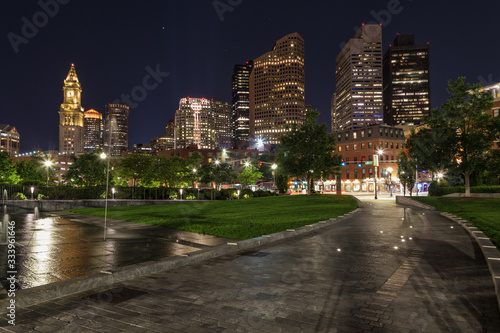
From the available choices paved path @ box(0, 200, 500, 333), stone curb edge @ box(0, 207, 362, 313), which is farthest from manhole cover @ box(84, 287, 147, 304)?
stone curb edge @ box(0, 207, 362, 313)

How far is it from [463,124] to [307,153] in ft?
55.3

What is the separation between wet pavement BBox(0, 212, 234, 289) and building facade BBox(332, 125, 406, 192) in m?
84.3

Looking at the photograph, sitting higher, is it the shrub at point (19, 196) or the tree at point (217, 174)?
the tree at point (217, 174)

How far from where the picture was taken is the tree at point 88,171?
163 feet

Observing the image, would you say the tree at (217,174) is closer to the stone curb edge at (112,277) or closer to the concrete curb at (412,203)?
the concrete curb at (412,203)

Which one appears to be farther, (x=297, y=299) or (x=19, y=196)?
(x=19, y=196)

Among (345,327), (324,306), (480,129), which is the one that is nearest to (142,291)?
(324,306)

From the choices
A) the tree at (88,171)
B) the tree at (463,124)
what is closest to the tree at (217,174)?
the tree at (88,171)

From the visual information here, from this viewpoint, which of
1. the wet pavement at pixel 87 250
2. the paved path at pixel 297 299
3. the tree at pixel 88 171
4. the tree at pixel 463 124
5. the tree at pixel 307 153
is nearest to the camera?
the paved path at pixel 297 299

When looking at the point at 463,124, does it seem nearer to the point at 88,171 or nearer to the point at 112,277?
the point at 112,277

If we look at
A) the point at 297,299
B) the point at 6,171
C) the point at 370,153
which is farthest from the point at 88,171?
the point at 370,153

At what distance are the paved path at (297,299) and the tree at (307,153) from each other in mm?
32309

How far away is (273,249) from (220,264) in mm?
2172

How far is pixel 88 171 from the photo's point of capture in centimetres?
4956
